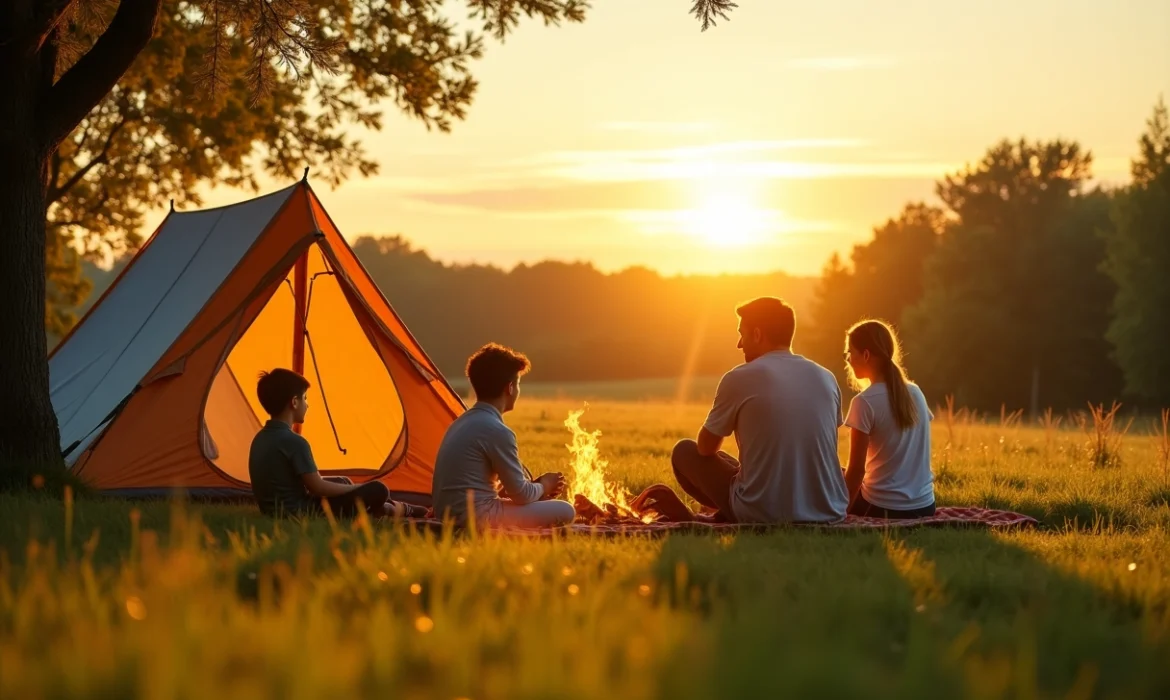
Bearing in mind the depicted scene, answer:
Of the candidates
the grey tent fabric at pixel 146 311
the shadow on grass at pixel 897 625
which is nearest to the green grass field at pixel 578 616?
the shadow on grass at pixel 897 625

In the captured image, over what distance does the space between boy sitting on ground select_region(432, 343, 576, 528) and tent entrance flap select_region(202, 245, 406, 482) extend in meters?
3.91

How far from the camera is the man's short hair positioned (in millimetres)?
6277

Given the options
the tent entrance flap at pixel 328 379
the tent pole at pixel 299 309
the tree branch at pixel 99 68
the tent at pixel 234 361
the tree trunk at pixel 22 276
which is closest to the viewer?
the tree trunk at pixel 22 276

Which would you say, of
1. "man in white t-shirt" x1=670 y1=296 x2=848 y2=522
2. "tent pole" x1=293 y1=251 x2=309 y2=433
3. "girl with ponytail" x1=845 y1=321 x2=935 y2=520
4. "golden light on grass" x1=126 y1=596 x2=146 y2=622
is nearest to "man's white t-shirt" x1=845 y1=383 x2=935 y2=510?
"girl with ponytail" x1=845 y1=321 x2=935 y2=520

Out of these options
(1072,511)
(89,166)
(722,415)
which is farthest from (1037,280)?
(722,415)

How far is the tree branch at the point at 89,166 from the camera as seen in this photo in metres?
15.7

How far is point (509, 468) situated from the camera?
586 centimetres

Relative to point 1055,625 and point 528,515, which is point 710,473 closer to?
point 528,515

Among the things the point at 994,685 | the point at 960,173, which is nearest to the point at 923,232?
the point at 960,173

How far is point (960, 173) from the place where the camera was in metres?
43.7

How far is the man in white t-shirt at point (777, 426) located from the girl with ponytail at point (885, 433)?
272 millimetres

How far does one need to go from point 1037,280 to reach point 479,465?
37.9 meters

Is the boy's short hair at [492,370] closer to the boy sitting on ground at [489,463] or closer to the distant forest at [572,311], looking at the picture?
the boy sitting on ground at [489,463]

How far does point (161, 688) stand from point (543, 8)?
8.27 meters
